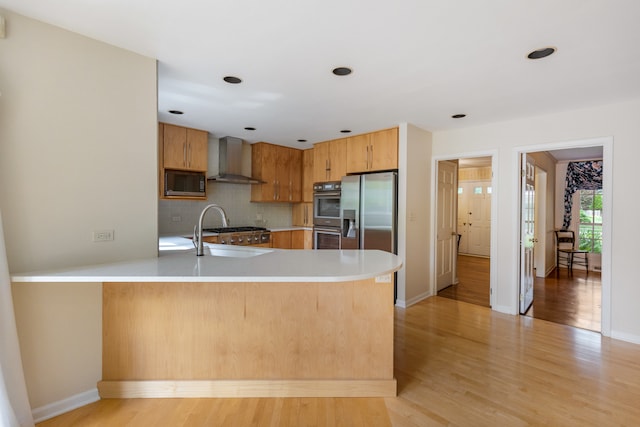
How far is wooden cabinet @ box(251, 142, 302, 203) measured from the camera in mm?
5031

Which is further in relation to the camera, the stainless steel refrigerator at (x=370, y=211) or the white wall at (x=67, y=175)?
the stainless steel refrigerator at (x=370, y=211)

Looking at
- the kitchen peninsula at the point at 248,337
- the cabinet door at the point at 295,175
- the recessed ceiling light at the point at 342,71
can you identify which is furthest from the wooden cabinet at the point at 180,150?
the recessed ceiling light at the point at 342,71

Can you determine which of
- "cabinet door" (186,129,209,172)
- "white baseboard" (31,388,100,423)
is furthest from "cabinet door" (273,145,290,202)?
"white baseboard" (31,388,100,423)

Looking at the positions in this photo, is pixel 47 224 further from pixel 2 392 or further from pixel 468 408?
pixel 468 408

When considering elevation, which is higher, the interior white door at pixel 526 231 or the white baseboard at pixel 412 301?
the interior white door at pixel 526 231

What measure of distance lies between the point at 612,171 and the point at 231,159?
4627 mm

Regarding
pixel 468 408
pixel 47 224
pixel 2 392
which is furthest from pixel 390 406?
pixel 47 224

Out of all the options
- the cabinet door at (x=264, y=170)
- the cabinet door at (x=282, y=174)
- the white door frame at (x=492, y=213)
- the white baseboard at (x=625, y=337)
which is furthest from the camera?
the cabinet door at (x=282, y=174)

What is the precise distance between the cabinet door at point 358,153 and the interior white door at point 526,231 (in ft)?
6.22

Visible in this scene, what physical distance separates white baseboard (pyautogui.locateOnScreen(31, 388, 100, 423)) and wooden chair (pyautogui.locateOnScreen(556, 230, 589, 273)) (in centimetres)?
736

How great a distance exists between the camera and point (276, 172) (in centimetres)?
518

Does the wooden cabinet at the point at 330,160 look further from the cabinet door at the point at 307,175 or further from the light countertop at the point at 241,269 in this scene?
the light countertop at the point at 241,269

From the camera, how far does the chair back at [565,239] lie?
5.95 metres

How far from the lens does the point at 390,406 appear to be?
6.35 feet
